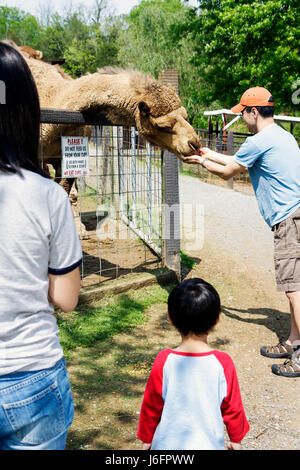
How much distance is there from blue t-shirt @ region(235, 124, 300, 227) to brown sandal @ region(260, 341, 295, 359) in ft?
3.76

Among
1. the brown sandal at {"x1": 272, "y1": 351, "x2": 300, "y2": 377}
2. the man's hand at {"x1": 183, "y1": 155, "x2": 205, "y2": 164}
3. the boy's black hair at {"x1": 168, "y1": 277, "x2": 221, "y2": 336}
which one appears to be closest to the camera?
the boy's black hair at {"x1": 168, "y1": 277, "x2": 221, "y2": 336}

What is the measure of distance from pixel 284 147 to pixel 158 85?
1.56m

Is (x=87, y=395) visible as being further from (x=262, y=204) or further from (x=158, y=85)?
(x=158, y=85)

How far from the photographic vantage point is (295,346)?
157 inches

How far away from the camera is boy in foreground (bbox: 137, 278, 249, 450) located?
1782 mm

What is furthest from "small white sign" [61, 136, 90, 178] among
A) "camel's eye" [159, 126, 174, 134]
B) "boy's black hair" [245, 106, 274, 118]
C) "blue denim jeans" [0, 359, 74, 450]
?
"blue denim jeans" [0, 359, 74, 450]

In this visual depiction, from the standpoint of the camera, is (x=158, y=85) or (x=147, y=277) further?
(x=147, y=277)

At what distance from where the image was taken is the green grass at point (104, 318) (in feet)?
13.8

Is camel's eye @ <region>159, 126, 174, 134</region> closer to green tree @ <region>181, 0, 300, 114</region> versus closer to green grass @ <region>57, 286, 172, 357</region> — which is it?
green grass @ <region>57, 286, 172, 357</region>

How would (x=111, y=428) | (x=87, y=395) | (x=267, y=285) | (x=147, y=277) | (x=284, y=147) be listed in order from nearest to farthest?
(x=111, y=428)
(x=87, y=395)
(x=284, y=147)
(x=147, y=277)
(x=267, y=285)

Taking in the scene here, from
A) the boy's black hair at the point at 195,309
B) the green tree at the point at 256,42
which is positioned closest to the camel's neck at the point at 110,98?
the boy's black hair at the point at 195,309

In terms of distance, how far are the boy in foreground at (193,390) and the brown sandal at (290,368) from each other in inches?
78.4

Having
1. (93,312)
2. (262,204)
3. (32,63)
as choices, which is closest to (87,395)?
(93,312)

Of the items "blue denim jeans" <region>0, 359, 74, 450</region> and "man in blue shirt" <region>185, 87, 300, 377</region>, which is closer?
"blue denim jeans" <region>0, 359, 74, 450</region>
